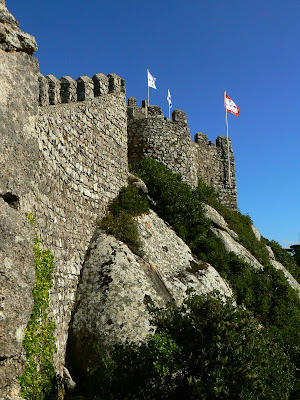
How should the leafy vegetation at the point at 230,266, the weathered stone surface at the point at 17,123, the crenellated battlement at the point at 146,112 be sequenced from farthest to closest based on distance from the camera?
the crenellated battlement at the point at 146,112 < the leafy vegetation at the point at 230,266 < the weathered stone surface at the point at 17,123

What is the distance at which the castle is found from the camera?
4.84 metres

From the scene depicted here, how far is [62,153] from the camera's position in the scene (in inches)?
362

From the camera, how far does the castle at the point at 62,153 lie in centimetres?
484

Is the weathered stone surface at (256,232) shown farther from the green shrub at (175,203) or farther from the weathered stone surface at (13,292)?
the weathered stone surface at (13,292)

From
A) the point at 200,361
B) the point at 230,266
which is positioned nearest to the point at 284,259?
the point at 230,266

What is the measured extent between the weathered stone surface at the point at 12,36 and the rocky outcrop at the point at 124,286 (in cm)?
554

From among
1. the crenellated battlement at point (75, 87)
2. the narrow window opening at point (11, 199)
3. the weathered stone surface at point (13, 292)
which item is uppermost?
the crenellated battlement at point (75, 87)

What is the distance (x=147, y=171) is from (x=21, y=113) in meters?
12.3

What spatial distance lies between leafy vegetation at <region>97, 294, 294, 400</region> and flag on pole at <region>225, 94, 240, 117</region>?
2224 centimetres

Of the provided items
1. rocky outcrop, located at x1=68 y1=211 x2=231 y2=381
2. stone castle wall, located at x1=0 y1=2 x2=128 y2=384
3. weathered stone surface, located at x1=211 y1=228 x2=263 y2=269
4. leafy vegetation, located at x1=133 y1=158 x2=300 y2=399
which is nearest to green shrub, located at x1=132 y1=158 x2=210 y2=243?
leafy vegetation, located at x1=133 y1=158 x2=300 y2=399

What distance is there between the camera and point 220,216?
66.9 ft

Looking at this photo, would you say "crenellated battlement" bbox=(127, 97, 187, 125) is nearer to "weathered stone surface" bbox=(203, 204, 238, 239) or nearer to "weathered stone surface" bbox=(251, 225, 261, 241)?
"weathered stone surface" bbox=(203, 204, 238, 239)

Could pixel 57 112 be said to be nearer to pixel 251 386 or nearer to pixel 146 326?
pixel 146 326

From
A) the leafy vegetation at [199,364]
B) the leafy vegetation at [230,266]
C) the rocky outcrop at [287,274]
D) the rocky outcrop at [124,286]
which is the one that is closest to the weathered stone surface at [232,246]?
the leafy vegetation at [230,266]
